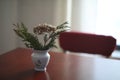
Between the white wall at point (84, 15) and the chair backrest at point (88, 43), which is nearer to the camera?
the chair backrest at point (88, 43)

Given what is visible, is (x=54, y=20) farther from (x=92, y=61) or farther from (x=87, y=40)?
(x=92, y=61)

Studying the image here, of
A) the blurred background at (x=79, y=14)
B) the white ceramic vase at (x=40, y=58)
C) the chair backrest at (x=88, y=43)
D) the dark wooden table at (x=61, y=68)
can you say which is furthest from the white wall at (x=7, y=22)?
the white ceramic vase at (x=40, y=58)

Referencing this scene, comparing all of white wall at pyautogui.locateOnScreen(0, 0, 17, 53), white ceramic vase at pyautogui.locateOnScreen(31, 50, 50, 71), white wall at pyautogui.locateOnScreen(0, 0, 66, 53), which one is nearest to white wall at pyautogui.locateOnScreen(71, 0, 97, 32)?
white wall at pyautogui.locateOnScreen(0, 0, 66, 53)

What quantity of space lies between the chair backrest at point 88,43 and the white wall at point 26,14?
0.64 metres

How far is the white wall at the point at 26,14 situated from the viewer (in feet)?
9.37

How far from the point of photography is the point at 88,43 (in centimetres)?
218

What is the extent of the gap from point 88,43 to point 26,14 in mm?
1203

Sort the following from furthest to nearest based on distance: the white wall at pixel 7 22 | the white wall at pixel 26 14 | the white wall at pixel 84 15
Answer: the white wall at pixel 7 22 < the white wall at pixel 26 14 < the white wall at pixel 84 15

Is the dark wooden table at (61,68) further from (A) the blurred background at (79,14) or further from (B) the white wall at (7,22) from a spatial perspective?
(B) the white wall at (7,22)

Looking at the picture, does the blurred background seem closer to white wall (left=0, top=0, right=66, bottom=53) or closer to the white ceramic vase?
white wall (left=0, top=0, right=66, bottom=53)

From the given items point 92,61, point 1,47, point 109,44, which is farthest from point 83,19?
point 1,47

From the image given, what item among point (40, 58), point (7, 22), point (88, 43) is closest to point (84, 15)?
point (88, 43)

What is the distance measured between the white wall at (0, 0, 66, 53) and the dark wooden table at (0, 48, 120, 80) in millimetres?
1048

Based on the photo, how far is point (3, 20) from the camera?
10.3ft
